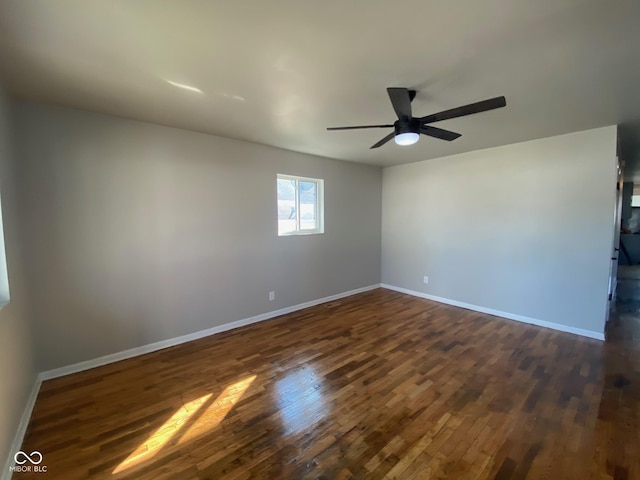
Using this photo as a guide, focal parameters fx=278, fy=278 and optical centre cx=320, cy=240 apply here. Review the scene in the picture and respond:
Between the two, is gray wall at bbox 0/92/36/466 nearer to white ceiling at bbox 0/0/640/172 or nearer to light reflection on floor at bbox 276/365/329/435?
white ceiling at bbox 0/0/640/172

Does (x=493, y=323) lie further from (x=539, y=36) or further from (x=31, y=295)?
(x=31, y=295)

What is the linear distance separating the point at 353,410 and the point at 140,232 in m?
2.65

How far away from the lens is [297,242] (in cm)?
429

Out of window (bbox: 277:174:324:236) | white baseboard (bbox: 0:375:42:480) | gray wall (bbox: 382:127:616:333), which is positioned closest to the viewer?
white baseboard (bbox: 0:375:42:480)

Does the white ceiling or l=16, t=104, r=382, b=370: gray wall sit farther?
l=16, t=104, r=382, b=370: gray wall

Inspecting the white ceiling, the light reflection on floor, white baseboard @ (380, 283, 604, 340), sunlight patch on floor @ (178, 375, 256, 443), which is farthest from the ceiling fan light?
white baseboard @ (380, 283, 604, 340)

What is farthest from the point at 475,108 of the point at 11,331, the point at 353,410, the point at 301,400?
the point at 11,331

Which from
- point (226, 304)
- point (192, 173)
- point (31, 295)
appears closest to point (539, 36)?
point (192, 173)

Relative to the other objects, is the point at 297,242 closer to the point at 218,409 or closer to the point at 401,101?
the point at 218,409

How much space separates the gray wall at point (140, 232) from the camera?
246 centimetres

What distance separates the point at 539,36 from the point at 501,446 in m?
2.44

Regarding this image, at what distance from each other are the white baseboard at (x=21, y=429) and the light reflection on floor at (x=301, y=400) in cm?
151

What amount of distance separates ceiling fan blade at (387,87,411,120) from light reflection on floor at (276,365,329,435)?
2289mm

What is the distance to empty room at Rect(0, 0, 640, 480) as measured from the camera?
1.57m
